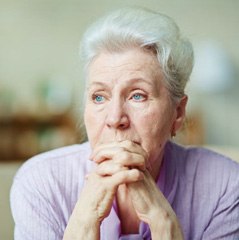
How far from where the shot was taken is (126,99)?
1.26 meters

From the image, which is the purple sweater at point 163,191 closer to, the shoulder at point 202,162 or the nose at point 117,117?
the shoulder at point 202,162

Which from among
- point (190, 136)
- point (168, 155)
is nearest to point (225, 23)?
point (190, 136)

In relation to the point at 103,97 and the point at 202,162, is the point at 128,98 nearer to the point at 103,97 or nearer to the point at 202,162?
the point at 103,97

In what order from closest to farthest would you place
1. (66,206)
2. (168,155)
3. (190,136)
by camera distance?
(66,206), (168,155), (190,136)

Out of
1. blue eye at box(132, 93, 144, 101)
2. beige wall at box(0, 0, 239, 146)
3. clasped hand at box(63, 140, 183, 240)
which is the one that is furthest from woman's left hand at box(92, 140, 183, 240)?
beige wall at box(0, 0, 239, 146)

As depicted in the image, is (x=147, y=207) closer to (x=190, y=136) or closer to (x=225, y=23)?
(x=190, y=136)

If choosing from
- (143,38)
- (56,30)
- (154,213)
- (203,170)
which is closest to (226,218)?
(203,170)

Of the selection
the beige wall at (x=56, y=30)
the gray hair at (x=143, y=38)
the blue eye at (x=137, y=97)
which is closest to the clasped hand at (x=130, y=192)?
the blue eye at (x=137, y=97)

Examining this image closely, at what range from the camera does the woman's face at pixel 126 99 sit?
1240mm

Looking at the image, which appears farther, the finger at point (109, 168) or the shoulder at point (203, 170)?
the shoulder at point (203, 170)

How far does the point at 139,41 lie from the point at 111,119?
0.19 meters

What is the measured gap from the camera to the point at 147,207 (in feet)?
4.00

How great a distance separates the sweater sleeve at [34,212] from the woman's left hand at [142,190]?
0.20m

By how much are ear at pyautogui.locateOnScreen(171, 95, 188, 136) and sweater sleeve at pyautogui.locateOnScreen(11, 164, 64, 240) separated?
0.34 m
